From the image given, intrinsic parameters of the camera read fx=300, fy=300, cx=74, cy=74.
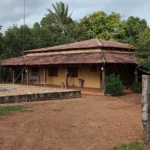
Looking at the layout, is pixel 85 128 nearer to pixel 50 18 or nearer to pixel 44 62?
pixel 44 62

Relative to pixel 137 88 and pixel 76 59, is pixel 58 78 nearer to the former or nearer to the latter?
pixel 76 59

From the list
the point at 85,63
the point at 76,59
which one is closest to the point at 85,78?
the point at 76,59

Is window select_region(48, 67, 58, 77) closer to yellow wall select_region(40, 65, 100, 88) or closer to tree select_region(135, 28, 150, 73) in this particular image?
yellow wall select_region(40, 65, 100, 88)

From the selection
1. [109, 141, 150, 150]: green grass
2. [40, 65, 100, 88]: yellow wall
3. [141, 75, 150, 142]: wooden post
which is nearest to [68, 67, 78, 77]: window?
[40, 65, 100, 88]: yellow wall

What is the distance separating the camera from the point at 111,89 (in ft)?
64.6

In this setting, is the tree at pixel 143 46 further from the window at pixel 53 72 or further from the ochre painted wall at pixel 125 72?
the window at pixel 53 72

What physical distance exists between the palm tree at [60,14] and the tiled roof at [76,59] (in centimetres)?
2000

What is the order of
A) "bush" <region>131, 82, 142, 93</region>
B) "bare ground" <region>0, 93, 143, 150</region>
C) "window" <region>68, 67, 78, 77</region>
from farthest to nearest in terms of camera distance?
"window" <region>68, 67, 78, 77</region> → "bush" <region>131, 82, 142, 93</region> → "bare ground" <region>0, 93, 143, 150</region>

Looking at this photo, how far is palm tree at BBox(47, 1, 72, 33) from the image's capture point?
4759cm

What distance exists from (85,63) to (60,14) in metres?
28.2

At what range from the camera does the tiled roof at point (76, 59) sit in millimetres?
21106

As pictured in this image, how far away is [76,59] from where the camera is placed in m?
22.6

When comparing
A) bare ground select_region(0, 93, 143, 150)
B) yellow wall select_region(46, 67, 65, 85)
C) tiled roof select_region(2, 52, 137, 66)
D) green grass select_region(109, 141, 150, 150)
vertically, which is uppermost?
tiled roof select_region(2, 52, 137, 66)

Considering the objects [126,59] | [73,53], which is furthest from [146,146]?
[73,53]
